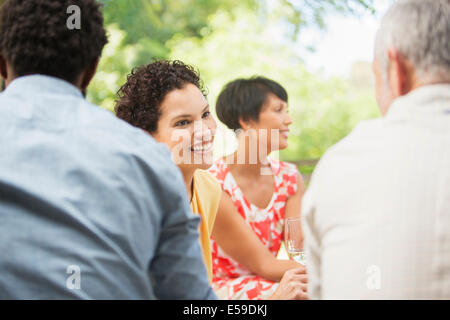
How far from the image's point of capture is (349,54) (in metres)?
10.3

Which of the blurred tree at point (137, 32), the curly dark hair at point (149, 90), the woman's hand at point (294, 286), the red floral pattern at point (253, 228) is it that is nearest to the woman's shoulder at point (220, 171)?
the red floral pattern at point (253, 228)

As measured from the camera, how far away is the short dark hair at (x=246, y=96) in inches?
150

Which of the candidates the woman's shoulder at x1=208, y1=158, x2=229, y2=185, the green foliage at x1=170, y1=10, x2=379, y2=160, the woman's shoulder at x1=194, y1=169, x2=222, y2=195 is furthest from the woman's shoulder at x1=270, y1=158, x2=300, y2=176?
the green foliage at x1=170, y1=10, x2=379, y2=160

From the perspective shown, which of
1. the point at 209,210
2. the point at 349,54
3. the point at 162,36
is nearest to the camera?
the point at 209,210

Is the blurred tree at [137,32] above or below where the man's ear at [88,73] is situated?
above

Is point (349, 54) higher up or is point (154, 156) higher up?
point (349, 54)

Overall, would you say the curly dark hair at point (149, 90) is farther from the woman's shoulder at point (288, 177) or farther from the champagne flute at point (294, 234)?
the woman's shoulder at point (288, 177)

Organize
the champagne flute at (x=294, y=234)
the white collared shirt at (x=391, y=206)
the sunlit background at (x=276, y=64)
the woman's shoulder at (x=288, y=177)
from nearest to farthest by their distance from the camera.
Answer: the white collared shirt at (x=391, y=206) → the champagne flute at (x=294, y=234) → the woman's shoulder at (x=288, y=177) → the sunlit background at (x=276, y=64)

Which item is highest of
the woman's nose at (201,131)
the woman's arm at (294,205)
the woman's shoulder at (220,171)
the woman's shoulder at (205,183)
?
the woman's nose at (201,131)

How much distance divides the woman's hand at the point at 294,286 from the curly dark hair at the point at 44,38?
46.9 inches

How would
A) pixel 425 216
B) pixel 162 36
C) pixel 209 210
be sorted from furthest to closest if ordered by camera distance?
pixel 162 36 → pixel 209 210 → pixel 425 216
